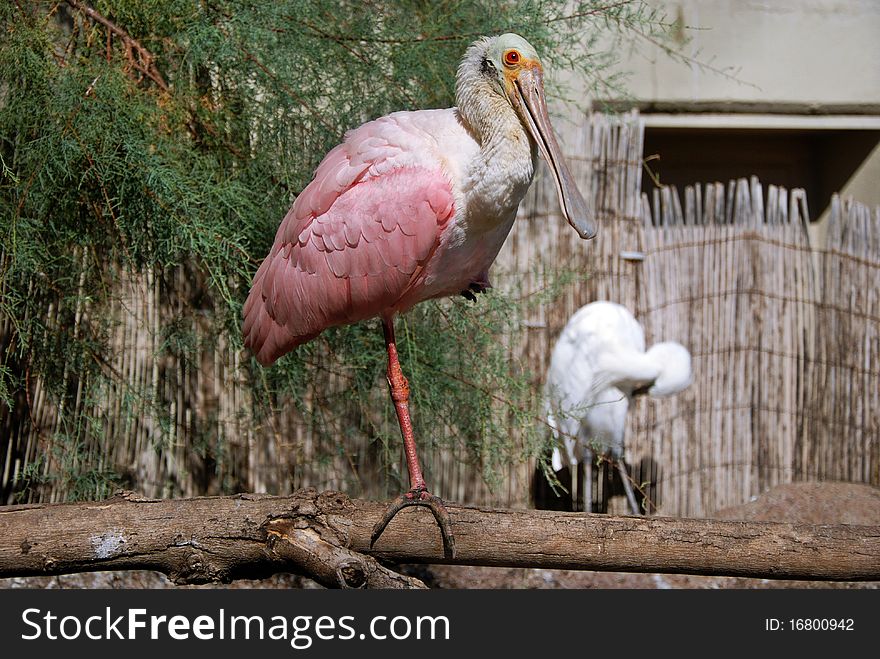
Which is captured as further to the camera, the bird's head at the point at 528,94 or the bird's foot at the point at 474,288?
the bird's foot at the point at 474,288

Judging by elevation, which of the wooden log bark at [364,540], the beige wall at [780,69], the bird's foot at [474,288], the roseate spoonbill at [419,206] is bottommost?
the wooden log bark at [364,540]

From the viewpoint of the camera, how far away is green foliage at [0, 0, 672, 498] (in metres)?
3.85

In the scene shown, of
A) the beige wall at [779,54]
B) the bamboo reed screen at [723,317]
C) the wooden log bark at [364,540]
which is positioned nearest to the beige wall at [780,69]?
the beige wall at [779,54]

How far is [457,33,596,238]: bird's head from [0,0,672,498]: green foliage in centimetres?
116

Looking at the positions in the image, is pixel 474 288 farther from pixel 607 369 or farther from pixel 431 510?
pixel 607 369

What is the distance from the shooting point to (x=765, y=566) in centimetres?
288

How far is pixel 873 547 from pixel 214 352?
10.1ft

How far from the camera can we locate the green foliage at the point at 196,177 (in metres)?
3.85

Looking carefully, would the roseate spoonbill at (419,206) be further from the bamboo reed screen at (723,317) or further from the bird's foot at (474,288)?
the bamboo reed screen at (723,317)

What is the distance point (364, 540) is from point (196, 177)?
187 centimetres

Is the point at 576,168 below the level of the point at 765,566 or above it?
above

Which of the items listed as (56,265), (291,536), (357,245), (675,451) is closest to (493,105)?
(357,245)
